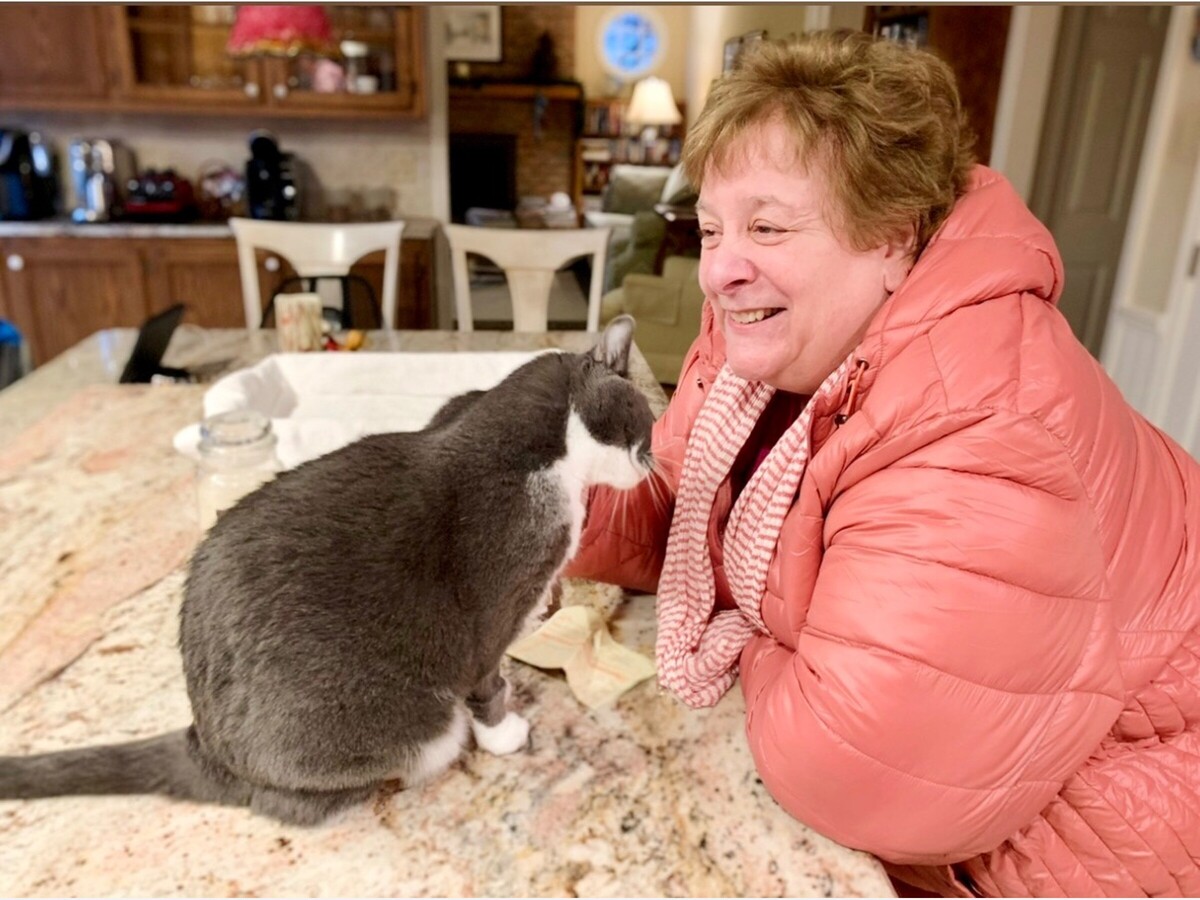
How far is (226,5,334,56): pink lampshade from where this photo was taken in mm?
3045

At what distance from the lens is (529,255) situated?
2414 mm

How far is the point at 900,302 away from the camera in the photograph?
707 mm

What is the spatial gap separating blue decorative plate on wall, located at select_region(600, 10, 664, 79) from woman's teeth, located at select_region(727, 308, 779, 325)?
6.99 metres

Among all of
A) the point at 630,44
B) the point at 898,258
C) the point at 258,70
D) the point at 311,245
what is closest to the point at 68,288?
the point at 258,70

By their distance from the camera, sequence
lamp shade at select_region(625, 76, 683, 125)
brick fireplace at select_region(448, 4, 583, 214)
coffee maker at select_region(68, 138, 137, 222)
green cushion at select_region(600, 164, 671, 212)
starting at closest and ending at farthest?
coffee maker at select_region(68, 138, 137, 222)
green cushion at select_region(600, 164, 671, 212)
lamp shade at select_region(625, 76, 683, 125)
brick fireplace at select_region(448, 4, 583, 214)

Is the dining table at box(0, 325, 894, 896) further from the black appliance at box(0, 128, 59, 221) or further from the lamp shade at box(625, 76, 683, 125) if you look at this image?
the lamp shade at box(625, 76, 683, 125)

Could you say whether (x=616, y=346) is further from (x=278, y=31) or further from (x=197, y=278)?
(x=197, y=278)

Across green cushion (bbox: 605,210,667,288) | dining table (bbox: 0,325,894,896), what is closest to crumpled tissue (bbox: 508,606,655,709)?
dining table (bbox: 0,325,894,896)

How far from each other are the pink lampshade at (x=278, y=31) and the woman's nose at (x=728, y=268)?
288 centimetres

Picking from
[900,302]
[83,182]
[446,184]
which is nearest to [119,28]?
[83,182]

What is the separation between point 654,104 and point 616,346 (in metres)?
6.39

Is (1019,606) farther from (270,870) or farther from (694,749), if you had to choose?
(270,870)

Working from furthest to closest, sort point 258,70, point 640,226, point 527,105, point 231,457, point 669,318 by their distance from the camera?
point 527,105 → point 258,70 → point 640,226 → point 669,318 → point 231,457

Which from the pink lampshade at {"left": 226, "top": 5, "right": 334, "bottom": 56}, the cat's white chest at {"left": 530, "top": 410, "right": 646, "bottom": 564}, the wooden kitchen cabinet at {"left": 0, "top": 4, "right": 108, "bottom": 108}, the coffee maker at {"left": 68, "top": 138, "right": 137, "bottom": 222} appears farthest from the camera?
the coffee maker at {"left": 68, "top": 138, "right": 137, "bottom": 222}
